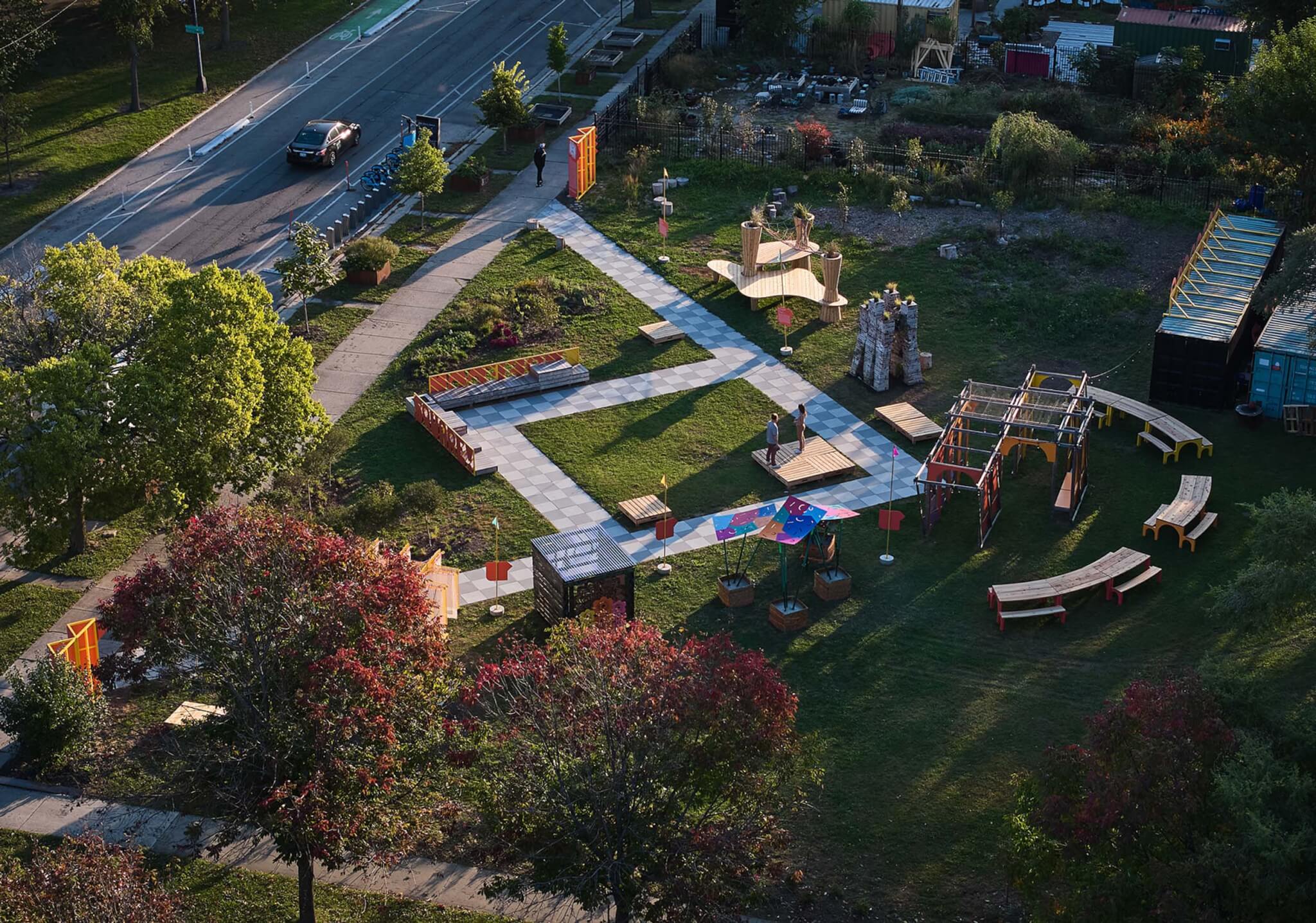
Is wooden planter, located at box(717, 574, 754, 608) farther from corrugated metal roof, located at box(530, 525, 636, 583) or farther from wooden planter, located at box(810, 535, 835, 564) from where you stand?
corrugated metal roof, located at box(530, 525, 636, 583)

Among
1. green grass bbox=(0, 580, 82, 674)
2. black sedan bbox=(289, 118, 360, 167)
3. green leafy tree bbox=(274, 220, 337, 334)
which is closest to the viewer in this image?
green grass bbox=(0, 580, 82, 674)

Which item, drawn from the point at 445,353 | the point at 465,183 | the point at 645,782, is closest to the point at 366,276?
the point at 445,353

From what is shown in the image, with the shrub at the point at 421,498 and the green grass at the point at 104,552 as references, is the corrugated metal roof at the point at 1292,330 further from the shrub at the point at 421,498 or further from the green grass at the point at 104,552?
the green grass at the point at 104,552

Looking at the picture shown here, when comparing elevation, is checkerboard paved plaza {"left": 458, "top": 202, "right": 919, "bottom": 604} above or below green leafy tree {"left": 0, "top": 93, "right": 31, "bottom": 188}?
below

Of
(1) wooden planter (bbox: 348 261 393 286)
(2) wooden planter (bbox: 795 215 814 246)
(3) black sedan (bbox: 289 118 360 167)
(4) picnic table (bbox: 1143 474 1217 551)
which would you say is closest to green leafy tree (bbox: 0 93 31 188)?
(3) black sedan (bbox: 289 118 360 167)

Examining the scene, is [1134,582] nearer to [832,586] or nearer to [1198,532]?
[1198,532]

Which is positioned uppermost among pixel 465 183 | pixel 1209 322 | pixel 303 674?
pixel 303 674

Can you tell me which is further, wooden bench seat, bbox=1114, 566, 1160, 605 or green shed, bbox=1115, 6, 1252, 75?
green shed, bbox=1115, 6, 1252, 75

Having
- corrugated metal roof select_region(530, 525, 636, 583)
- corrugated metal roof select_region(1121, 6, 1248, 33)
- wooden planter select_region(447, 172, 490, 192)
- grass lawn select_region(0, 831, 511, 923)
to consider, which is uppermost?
corrugated metal roof select_region(1121, 6, 1248, 33)
